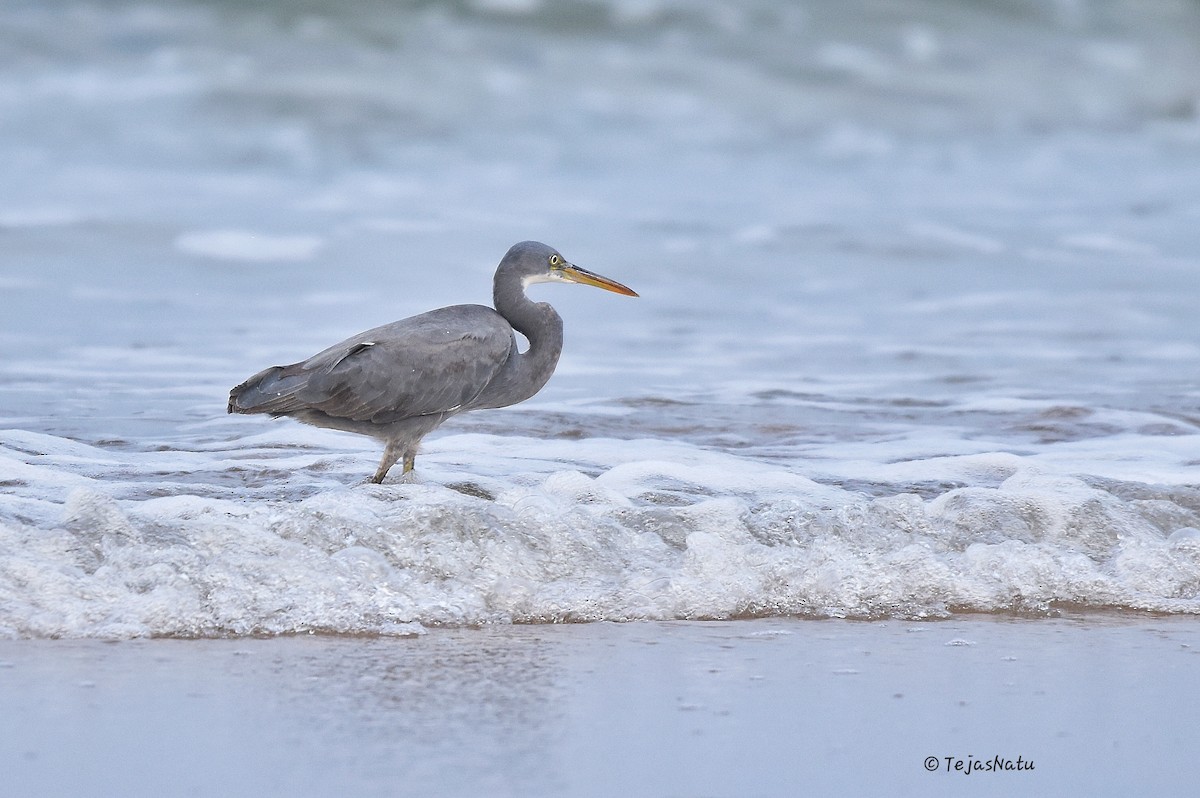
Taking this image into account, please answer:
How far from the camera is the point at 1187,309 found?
1792 centimetres

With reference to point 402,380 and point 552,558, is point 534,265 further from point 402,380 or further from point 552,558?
point 552,558

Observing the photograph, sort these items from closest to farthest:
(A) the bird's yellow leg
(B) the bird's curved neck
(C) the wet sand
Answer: (C) the wet sand, (A) the bird's yellow leg, (B) the bird's curved neck

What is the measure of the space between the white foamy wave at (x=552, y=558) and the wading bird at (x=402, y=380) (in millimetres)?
532

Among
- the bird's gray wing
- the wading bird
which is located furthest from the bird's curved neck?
the bird's gray wing

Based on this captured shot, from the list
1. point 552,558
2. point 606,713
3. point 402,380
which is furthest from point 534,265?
point 606,713

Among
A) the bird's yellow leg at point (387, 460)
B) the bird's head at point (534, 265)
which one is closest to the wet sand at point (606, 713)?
the bird's yellow leg at point (387, 460)

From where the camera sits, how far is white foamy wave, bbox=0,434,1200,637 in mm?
4422

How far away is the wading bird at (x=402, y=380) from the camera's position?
6316mm

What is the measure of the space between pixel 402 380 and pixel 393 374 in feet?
0.15

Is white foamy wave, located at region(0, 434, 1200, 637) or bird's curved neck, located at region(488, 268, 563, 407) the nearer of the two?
white foamy wave, located at region(0, 434, 1200, 637)

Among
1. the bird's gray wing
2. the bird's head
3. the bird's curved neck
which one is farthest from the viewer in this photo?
the bird's head

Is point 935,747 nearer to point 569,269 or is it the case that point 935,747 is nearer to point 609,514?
point 609,514

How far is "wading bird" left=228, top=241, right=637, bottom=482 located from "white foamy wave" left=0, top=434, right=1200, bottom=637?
532mm

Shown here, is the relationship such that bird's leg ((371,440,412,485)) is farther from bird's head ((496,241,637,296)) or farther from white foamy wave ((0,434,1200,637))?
bird's head ((496,241,637,296))
